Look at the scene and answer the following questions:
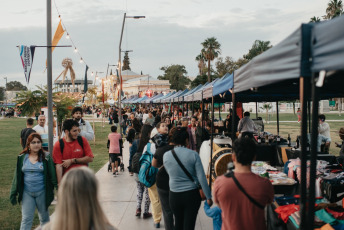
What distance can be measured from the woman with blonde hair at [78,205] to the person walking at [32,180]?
324 cm

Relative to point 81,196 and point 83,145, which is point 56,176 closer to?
point 83,145

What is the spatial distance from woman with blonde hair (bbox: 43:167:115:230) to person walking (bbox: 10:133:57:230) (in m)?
3.24

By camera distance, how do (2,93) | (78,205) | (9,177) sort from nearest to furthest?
(78,205) < (9,177) < (2,93)

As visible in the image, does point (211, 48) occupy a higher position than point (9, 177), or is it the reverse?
point (211, 48)

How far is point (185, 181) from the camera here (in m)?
4.51

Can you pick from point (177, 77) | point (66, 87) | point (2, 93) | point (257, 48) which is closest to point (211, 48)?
point (257, 48)

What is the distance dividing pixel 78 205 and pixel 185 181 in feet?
8.19

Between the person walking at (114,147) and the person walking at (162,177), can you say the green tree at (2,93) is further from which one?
the person walking at (162,177)

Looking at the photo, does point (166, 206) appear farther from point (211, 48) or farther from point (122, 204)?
point (211, 48)

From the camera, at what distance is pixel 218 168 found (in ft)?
24.5

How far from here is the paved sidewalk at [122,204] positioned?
6.80 meters

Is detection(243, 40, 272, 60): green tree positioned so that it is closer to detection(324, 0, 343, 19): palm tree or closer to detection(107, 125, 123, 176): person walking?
detection(324, 0, 343, 19): palm tree

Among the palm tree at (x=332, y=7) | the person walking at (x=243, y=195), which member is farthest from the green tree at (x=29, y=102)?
the palm tree at (x=332, y=7)

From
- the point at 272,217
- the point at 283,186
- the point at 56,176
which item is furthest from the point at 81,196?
the point at 283,186
